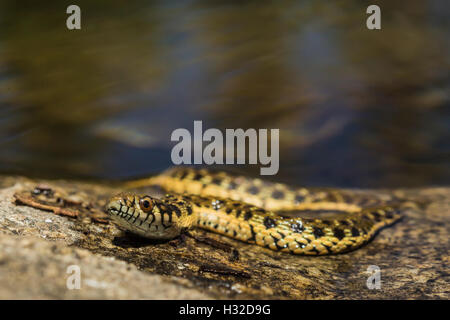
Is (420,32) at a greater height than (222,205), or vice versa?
(420,32)

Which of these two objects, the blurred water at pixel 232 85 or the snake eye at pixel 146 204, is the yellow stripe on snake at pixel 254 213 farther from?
the blurred water at pixel 232 85

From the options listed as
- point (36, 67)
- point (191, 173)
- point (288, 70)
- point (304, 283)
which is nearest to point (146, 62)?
point (36, 67)

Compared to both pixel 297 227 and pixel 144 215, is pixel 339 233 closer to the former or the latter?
pixel 297 227

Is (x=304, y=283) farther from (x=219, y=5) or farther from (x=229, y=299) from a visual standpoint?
(x=219, y=5)

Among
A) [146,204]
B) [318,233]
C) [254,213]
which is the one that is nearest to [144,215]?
[146,204]

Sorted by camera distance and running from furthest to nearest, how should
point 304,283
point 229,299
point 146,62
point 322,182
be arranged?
point 146,62 < point 322,182 < point 304,283 < point 229,299

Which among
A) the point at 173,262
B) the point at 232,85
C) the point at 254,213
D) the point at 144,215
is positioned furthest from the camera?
the point at 232,85

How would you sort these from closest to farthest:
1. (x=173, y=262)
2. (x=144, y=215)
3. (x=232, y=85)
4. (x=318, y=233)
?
(x=173, y=262) < (x=144, y=215) < (x=318, y=233) < (x=232, y=85)
